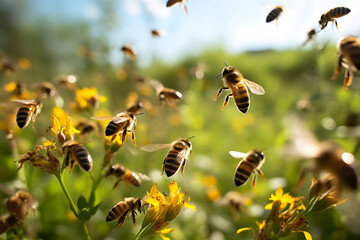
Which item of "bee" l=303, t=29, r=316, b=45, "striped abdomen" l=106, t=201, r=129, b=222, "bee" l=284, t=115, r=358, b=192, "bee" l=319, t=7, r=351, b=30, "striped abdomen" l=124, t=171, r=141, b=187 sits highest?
"bee" l=319, t=7, r=351, b=30

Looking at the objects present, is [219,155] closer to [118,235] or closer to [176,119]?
[176,119]

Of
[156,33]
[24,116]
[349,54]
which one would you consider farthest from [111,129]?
[156,33]

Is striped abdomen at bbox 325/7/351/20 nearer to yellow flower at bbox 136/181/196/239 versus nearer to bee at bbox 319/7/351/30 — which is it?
bee at bbox 319/7/351/30

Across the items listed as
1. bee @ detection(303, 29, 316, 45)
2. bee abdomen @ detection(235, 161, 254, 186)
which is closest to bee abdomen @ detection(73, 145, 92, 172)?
bee abdomen @ detection(235, 161, 254, 186)

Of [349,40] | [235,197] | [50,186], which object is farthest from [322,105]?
[50,186]

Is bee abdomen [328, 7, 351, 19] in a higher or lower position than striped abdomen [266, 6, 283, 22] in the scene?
higher

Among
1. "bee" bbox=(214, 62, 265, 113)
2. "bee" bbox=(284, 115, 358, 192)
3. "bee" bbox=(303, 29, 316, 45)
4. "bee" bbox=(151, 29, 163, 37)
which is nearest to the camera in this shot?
"bee" bbox=(284, 115, 358, 192)

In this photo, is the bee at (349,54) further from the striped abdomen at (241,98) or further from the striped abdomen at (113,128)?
the striped abdomen at (113,128)
